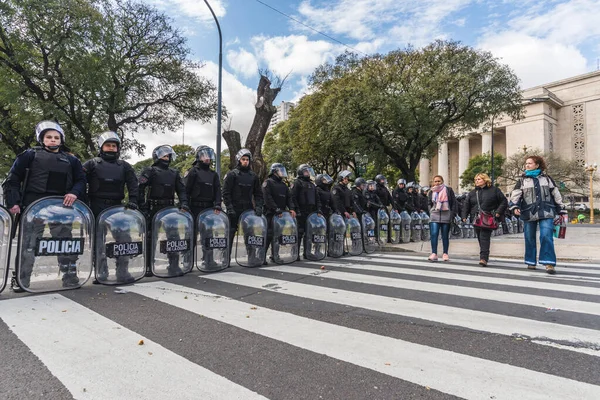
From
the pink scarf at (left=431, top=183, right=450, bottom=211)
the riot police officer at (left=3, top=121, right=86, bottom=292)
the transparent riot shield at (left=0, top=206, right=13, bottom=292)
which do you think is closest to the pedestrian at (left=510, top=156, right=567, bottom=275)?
the pink scarf at (left=431, top=183, right=450, bottom=211)

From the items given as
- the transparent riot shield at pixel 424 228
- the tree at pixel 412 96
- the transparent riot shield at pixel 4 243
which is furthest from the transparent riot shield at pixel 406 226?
the transparent riot shield at pixel 4 243

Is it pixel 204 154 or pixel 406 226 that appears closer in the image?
pixel 204 154

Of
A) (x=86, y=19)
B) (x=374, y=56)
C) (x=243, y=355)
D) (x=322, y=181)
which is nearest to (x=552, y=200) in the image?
(x=322, y=181)

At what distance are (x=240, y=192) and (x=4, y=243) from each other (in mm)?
3686

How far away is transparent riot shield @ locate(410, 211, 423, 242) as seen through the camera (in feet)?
43.0

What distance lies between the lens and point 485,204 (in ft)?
24.9

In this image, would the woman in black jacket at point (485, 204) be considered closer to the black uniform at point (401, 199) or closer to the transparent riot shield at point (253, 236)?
the transparent riot shield at point (253, 236)

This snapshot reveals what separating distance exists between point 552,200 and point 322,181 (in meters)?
4.75

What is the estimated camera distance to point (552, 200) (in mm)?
6645

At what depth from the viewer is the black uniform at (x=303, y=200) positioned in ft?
27.0

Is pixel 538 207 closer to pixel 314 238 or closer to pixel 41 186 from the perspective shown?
pixel 314 238

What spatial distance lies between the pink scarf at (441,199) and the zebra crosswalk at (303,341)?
2954mm

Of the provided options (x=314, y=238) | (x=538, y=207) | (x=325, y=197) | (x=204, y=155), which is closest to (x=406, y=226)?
(x=325, y=197)

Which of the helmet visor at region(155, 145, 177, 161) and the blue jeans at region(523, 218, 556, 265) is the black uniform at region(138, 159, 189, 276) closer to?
the helmet visor at region(155, 145, 177, 161)
